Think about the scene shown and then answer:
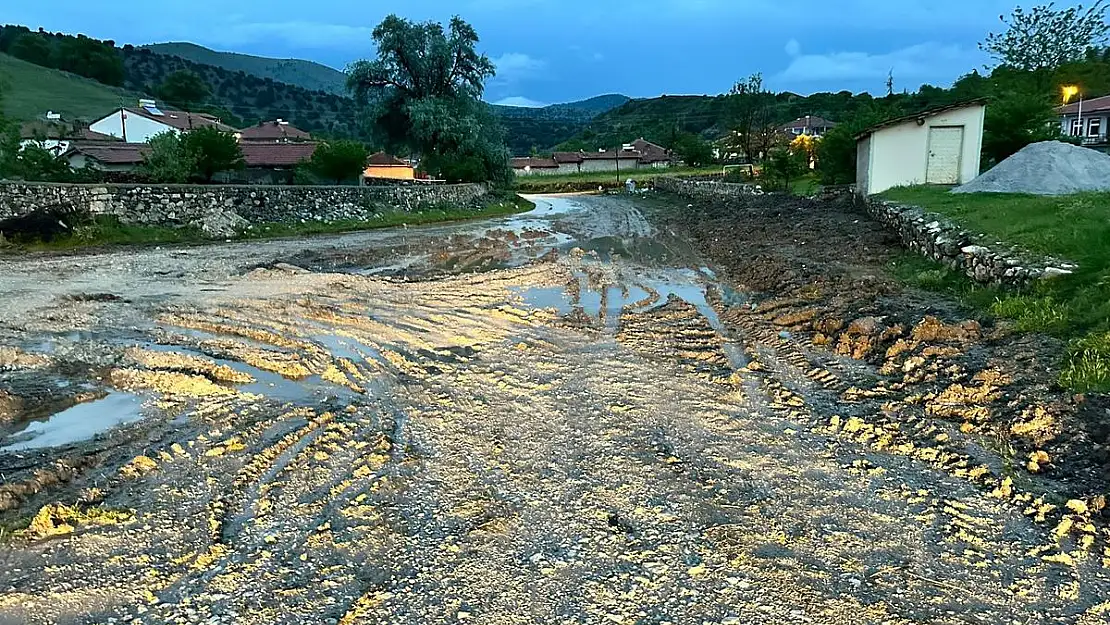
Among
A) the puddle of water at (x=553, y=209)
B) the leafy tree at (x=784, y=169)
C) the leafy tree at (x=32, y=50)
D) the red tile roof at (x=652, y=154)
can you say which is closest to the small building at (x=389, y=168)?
the puddle of water at (x=553, y=209)

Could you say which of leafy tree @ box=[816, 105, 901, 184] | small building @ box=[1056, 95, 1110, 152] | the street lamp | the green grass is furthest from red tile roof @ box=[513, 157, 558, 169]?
leafy tree @ box=[816, 105, 901, 184]

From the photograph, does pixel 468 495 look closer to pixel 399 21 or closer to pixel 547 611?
pixel 547 611

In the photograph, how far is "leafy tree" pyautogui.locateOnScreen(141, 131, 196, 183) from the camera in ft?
84.1

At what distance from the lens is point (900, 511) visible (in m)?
4.56

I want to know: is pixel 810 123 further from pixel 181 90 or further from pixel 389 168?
pixel 181 90

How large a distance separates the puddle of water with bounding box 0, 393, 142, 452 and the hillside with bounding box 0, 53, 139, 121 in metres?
86.2

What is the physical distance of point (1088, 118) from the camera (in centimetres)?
4575

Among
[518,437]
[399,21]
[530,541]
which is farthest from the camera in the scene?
[399,21]

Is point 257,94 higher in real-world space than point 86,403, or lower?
higher

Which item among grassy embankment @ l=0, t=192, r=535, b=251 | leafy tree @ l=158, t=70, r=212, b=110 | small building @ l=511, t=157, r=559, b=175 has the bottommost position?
grassy embankment @ l=0, t=192, r=535, b=251

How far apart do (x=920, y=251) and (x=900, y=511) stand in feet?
33.2

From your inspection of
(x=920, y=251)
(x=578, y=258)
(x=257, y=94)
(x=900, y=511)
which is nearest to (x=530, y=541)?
(x=900, y=511)

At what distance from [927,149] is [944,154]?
575mm

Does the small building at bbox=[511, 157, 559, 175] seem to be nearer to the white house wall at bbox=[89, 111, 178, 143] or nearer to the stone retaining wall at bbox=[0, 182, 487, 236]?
the white house wall at bbox=[89, 111, 178, 143]
